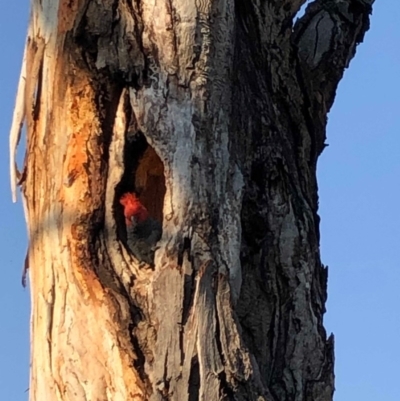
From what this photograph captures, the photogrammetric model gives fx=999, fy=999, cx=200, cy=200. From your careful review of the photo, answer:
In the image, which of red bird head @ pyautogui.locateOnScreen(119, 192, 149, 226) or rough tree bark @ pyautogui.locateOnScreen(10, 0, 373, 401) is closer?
rough tree bark @ pyautogui.locateOnScreen(10, 0, 373, 401)

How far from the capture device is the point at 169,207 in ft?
7.07

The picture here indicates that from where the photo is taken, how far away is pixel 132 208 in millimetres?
2193

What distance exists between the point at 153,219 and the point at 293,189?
0.44 meters

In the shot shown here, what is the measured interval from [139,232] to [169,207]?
99 mm

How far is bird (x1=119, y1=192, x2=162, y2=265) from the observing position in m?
2.18

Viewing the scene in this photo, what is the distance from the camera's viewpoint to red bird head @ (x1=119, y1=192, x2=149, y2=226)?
2.19 m

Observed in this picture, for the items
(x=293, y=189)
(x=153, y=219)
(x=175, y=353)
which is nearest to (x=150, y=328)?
(x=175, y=353)

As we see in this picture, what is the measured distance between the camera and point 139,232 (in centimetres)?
220

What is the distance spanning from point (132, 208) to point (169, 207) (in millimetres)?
91

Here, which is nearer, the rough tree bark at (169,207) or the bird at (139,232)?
the rough tree bark at (169,207)

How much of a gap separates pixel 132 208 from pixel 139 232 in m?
0.06

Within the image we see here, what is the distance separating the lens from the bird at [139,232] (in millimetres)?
2176

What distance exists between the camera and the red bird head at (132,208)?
2188 mm

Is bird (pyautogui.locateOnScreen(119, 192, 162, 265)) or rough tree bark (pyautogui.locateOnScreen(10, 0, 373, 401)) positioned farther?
bird (pyautogui.locateOnScreen(119, 192, 162, 265))
